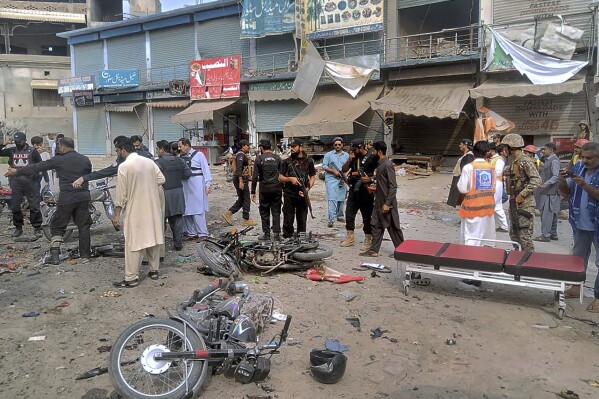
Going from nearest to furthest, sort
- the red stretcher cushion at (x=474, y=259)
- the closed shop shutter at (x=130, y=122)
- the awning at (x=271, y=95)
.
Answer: the red stretcher cushion at (x=474, y=259) → the awning at (x=271, y=95) → the closed shop shutter at (x=130, y=122)

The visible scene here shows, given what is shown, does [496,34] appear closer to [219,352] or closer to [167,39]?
[219,352]

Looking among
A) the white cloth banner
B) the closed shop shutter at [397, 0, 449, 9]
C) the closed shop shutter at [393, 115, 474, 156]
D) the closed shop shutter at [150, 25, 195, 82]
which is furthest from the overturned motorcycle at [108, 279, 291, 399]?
the closed shop shutter at [150, 25, 195, 82]

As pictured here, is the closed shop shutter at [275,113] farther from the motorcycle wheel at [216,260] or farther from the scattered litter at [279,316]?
the scattered litter at [279,316]

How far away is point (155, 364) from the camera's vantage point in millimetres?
3385

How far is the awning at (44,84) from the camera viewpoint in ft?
108

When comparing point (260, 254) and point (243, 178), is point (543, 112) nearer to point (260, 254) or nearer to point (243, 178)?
point (243, 178)

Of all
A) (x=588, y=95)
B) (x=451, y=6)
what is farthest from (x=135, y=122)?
(x=588, y=95)

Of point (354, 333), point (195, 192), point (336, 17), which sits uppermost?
point (336, 17)

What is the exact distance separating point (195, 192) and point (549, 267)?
5.76 metres

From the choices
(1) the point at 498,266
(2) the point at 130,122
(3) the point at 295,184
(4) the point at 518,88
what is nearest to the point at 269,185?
(3) the point at 295,184

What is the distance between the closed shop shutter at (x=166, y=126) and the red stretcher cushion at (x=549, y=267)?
868 inches

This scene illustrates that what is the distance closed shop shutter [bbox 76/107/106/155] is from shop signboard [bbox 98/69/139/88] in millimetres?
2377

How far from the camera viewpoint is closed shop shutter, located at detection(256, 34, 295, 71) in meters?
21.1

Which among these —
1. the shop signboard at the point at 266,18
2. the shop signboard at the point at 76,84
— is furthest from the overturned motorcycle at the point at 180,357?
the shop signboard at the point at 76,84
